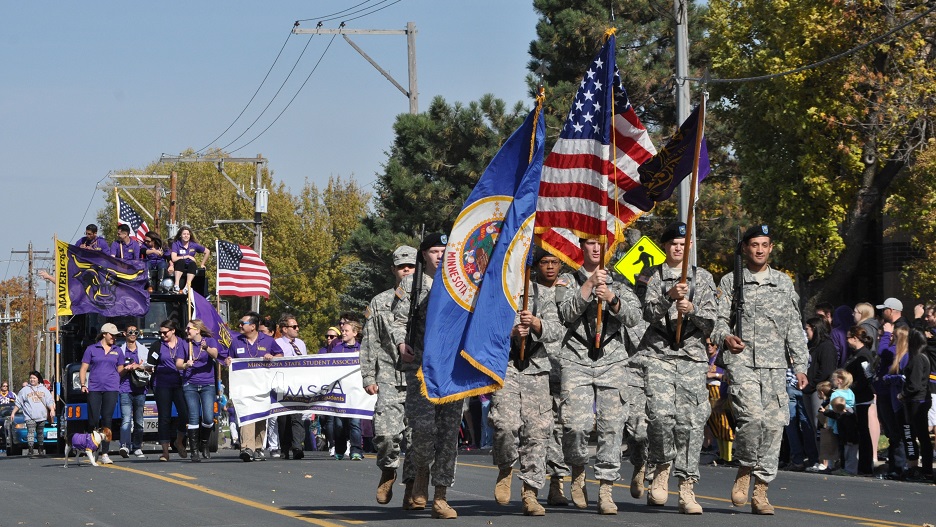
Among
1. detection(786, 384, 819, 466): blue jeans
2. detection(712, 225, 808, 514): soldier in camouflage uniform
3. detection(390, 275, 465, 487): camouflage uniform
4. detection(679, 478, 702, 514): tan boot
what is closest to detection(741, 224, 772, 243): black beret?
detection(712, 225, 808, 514): soldier in camouflage uniform

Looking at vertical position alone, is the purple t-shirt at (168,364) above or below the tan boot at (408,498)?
above

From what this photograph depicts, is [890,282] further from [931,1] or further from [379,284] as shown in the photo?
[379,284]

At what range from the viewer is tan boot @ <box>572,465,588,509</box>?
11492 mm

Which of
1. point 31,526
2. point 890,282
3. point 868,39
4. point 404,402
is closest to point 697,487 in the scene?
point 404,402

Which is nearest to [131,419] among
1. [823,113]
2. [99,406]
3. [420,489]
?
[99,406]

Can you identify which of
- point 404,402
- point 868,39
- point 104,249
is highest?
point 868,39

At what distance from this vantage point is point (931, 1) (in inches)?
1111

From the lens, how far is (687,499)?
11141 mm

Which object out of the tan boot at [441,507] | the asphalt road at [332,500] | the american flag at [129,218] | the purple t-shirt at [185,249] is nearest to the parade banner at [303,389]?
the asphalt road at [332,500]

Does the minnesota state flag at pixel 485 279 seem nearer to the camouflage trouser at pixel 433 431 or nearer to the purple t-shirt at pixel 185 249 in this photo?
the camouflage trouser at pixel 433 431

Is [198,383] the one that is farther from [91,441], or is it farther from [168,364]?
[91,441]

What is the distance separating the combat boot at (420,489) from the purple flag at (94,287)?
41.0ft

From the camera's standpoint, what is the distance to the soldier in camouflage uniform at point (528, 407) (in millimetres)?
10906

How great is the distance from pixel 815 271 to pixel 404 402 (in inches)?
892
